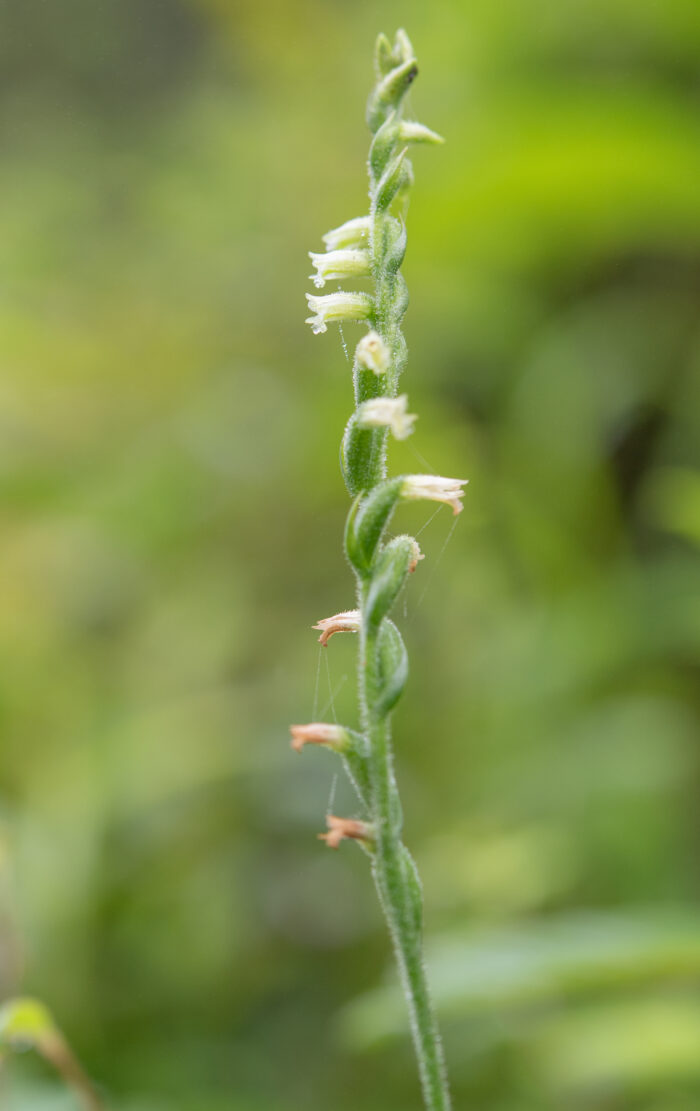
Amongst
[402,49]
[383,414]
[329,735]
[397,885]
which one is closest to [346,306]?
[383,414]

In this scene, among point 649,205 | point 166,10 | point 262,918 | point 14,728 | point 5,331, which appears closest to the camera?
point 262,918

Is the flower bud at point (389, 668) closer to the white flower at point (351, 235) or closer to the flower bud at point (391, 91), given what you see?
the white flower at point (351, 235)

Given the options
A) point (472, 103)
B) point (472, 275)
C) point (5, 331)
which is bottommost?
point (472, 275)

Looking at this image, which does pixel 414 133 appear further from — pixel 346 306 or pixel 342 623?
pixel 342 623

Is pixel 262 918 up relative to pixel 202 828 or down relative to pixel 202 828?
down

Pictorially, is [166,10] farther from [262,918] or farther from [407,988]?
[407,988]

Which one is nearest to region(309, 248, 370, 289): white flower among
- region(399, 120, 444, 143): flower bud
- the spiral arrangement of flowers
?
the spiral arrangement of flowers

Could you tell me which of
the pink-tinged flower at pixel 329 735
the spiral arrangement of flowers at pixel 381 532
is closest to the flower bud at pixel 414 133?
the spiral arrangement of flowers at pixel 381 532

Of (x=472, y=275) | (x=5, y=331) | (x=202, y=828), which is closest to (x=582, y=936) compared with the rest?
(x=202, y=828)
